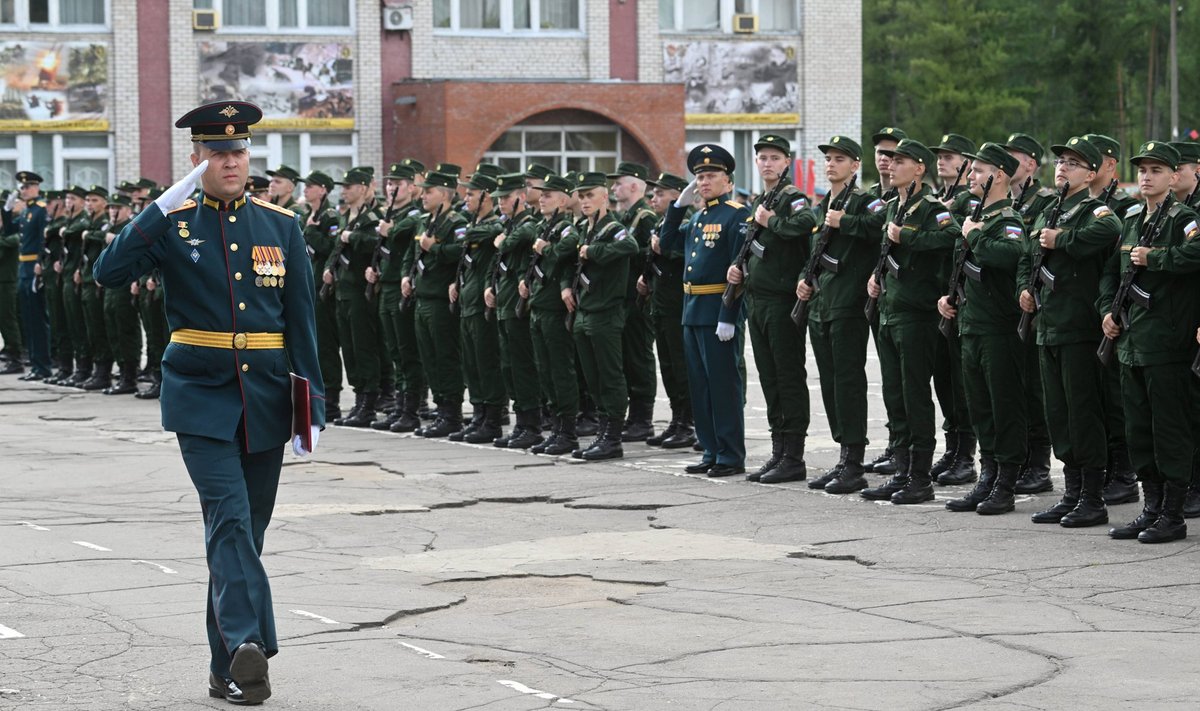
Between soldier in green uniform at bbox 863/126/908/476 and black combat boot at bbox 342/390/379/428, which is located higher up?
soldier in green uniform at bbox 863/126/908/476

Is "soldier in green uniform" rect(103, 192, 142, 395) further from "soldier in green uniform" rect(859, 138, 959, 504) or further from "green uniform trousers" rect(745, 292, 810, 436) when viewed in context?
"soldier in green uniform" rect(859, 138, 959, 504)

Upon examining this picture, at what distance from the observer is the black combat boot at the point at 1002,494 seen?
36.3 feet

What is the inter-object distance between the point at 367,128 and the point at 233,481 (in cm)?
3043

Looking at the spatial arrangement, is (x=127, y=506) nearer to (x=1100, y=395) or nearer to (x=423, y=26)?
(x=1100, y=395)

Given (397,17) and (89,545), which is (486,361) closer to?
(89,545)

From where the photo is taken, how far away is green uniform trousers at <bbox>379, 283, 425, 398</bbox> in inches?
653

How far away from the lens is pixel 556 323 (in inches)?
583

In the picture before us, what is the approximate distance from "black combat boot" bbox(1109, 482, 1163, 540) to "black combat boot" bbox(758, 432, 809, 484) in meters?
2.70

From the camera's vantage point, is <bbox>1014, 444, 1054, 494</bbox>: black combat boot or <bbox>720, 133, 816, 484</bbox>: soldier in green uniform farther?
<bbox>720, 133, 816, 484</bbox>: soldier in green uniform

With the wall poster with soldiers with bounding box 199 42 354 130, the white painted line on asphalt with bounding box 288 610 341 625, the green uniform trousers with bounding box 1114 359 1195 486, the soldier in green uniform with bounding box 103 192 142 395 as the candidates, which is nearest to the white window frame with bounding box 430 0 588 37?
the wall poster with soldiers with bounding box 199 42 354 130

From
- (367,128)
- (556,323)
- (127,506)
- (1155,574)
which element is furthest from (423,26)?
(1155,574)

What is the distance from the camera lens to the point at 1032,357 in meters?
11.6

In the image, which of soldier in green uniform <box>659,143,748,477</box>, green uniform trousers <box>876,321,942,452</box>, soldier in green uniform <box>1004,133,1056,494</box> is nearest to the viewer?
soldier in green uniform <box>1004,133,1056,494</box>

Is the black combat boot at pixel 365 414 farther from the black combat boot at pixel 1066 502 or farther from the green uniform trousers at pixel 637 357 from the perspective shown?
the black combat boot at pixel 1066 502
